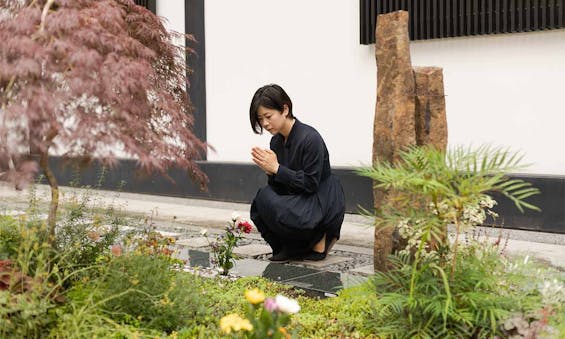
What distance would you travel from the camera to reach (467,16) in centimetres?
738

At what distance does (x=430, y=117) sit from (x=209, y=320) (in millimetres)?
1616

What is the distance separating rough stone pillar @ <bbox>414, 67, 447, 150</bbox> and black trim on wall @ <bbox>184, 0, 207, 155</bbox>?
638cm

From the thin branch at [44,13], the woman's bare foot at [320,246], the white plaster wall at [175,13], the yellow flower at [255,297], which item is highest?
the white plaster wall at [175,13]

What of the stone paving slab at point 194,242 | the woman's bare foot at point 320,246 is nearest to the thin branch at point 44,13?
the woman's bare foot at point 320,246

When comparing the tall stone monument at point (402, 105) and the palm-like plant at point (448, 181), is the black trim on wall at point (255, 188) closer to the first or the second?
the tall stone monument at point (402, 105)

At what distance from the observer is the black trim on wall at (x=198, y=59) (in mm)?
10250

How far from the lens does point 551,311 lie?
306 centimetres

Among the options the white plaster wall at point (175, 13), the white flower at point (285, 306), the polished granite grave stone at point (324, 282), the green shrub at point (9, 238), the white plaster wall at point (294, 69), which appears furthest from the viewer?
the white plaster wall at point (175, 13)

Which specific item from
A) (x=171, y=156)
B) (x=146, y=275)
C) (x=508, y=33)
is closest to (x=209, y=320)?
(x=146, y=275)

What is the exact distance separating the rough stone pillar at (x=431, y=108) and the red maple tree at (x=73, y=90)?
1.35 meters

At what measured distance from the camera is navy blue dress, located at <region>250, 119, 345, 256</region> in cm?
529

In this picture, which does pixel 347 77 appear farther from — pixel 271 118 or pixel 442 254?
pixel 442 254

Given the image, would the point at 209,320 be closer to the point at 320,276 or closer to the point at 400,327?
the point at 400,327

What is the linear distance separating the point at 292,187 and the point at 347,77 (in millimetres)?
3503
